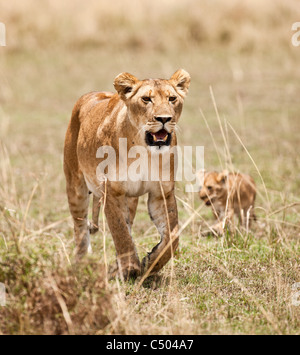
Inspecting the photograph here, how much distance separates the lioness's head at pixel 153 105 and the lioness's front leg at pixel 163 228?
470 mm

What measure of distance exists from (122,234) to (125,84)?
1010mm

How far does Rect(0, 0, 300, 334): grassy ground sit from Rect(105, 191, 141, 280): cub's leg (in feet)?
0.44

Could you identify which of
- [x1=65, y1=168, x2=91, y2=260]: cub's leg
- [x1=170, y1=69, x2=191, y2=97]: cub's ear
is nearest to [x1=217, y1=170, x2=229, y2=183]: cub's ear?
[x1=65, y1=168, x2=91, y2=260]: cub's leg

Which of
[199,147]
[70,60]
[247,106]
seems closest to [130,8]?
[70,60]

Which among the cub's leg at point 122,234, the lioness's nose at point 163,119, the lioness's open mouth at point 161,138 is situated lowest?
the cub's leg at point 122,234

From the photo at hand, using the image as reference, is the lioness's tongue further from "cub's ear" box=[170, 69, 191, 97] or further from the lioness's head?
"cub's ear" box=[170, 69, 191, 97]

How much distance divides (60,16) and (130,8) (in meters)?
1.98

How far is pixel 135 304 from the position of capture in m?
4.42

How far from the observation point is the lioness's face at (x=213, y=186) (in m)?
7.31

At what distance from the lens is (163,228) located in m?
4.90

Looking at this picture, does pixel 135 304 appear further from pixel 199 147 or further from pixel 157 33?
pixel 157 33

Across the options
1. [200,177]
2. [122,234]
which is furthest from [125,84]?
[200,177]

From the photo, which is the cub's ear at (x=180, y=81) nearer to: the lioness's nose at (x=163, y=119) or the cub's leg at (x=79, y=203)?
the lioness's nose at (x=163, y=119)

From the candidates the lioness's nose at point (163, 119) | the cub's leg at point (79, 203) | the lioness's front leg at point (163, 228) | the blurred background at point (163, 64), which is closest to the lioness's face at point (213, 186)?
the blurred background at point (163, 64)
